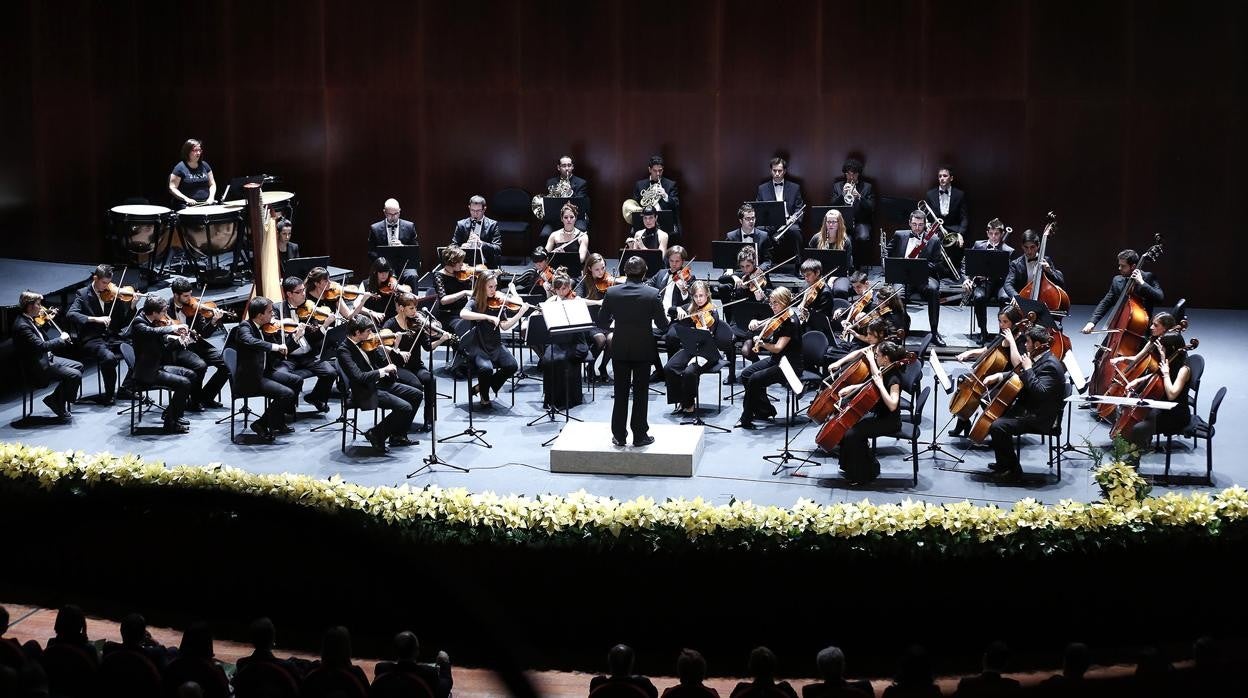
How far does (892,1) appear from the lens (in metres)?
16.3

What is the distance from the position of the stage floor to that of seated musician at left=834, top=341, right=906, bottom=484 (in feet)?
0.41

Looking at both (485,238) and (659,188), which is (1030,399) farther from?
(659,188)

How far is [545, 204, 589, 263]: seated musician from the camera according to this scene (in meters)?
14.7

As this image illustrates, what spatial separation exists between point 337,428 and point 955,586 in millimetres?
5605

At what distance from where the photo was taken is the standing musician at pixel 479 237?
48.1 feet

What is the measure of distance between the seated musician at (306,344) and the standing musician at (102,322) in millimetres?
1489

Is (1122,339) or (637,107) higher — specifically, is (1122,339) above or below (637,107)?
below

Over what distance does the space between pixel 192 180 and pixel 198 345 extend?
3.83m

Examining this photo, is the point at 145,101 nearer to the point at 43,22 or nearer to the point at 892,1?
the point at 43,22

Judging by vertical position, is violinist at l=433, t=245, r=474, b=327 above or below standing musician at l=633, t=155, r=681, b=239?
below

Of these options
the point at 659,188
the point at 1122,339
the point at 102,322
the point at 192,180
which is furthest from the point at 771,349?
the point at 192,180

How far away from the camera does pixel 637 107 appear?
17.2 m

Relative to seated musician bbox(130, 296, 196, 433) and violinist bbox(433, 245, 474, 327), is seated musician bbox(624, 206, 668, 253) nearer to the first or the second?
violinist bbox(433, 245, 474, 327)

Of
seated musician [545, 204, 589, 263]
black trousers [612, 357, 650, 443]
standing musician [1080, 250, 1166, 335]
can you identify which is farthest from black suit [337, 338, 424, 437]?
standing musician [1080, 250, 1166, 335]
